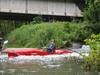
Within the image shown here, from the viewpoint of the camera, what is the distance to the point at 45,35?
38.6m

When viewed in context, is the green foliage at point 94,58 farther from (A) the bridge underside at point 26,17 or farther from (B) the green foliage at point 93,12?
(A) the bridge underside at point 26,17

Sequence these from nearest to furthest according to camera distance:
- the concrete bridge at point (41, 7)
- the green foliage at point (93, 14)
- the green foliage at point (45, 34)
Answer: the green foliage at point (93, 14), the green foliage at point (45, 34), the concrete bridge at point (41, 7)

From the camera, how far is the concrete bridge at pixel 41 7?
52.3m

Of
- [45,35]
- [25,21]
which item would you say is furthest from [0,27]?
[45,35]

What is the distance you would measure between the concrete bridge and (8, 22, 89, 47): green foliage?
1012cm

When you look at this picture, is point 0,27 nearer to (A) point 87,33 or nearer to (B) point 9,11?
(B) point 9,11

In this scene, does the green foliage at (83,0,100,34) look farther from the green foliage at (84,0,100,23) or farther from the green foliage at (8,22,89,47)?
the green foliage at (8,22,89,47)

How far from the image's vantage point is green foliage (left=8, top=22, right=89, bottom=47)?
1490 inches

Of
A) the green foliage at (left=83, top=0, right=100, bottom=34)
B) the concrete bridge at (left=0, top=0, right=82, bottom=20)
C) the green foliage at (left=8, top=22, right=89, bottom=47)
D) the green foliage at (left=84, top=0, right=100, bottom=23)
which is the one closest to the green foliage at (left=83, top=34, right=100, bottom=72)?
the green foliage at (left=8, top=22, right=89, bottom=47)

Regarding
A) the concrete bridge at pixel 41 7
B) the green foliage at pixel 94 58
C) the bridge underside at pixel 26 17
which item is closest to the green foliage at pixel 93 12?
the bridge underside at pixel 26 17

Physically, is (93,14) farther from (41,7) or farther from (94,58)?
(94,58)

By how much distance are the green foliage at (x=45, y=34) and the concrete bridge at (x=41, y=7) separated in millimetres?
10116

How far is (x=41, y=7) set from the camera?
2087 inches

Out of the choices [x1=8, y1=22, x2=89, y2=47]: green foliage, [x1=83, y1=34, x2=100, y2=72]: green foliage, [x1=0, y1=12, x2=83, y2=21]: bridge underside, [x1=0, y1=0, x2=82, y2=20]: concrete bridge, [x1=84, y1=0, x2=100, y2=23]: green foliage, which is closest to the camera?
[x1=83, y1=34, x2=100, y2=72]: green foliage
